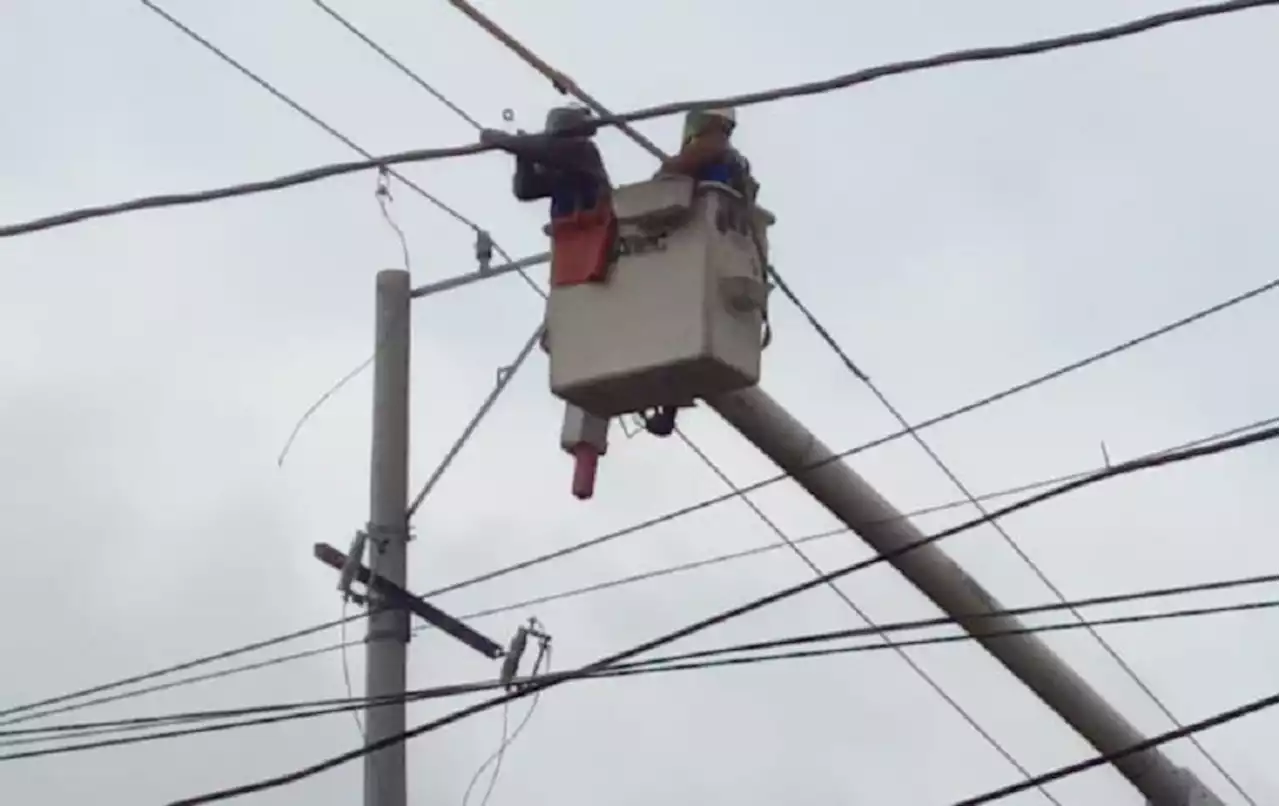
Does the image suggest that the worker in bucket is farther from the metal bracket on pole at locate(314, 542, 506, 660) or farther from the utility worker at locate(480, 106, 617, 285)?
the metal bracket on pole at locate(314, 542, 506, 660)

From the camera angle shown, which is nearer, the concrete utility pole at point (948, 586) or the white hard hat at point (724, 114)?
the white hard hat at point (724, 114)

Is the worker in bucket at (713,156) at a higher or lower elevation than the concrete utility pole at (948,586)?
higher

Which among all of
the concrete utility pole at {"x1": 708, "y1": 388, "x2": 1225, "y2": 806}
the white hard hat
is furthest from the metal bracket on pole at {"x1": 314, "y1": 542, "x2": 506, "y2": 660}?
the white hard hat

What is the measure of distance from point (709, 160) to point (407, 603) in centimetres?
386

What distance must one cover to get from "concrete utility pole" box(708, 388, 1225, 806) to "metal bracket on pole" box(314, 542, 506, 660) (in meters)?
2.70

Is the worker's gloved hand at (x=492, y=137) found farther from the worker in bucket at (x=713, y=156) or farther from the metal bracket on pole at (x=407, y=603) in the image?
the metal bracket on pole at (x=407, y=603)

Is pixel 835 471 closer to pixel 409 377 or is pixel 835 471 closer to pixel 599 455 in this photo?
pixel 599 455

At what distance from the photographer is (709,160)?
315 inches

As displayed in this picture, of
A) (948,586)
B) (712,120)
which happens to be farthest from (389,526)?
(712,120)

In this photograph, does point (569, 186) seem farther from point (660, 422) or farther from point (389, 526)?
point (389, 526)

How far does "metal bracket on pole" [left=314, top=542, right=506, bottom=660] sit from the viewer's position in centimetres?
1117

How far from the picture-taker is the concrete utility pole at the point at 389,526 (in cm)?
1083

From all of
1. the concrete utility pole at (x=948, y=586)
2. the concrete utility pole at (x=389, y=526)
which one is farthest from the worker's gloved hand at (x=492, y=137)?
the concrete utility pole at (x=389, y=526)

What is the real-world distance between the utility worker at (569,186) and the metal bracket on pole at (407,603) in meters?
3.47
